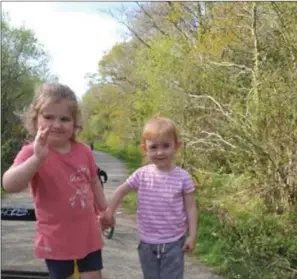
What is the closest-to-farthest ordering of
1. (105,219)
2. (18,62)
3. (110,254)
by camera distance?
(105,219) < (110,254) < (18,62)

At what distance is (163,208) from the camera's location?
118 inches

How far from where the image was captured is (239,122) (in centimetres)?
897

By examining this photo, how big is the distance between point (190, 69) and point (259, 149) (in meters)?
2.22

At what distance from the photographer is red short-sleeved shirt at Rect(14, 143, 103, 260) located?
2.64 meters

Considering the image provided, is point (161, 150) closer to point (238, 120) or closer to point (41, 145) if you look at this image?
point (41, 145)

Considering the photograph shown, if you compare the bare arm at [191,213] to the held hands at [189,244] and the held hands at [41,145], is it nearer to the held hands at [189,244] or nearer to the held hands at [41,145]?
the held hands at [189,244]

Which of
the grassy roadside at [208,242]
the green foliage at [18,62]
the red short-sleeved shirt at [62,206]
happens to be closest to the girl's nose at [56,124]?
the red short-sleeved shirt at [62,206]

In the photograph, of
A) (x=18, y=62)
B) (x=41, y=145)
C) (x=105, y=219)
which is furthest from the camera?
(x=18, y=62)

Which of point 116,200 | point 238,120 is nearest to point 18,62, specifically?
point 238,120

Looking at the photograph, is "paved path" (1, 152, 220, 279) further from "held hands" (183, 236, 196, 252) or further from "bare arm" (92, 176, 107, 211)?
"held hands" (183, 236, 196, 252)

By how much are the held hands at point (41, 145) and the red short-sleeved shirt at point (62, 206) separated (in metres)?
0.11

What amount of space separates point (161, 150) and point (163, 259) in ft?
1.83

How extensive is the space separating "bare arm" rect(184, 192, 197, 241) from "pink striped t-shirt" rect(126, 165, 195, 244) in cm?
2

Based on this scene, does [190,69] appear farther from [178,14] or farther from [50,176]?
[50,176]
